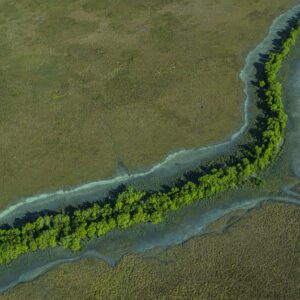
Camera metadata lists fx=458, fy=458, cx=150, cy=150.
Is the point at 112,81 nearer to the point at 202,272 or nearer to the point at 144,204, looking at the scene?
the point at 144,204

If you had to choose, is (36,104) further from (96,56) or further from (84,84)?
(96,56)

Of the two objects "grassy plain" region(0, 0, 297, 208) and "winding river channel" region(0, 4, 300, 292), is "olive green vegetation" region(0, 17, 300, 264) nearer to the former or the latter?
"winding river channel" region(0, 4, 300, 292)

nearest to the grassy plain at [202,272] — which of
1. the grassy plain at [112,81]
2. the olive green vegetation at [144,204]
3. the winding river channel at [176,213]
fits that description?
the winding river channel at [176,213]

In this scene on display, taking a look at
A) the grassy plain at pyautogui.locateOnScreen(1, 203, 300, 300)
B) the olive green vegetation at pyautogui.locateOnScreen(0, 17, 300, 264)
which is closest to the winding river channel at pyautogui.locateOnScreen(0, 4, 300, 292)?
the olive green vegetation at pyautogui.locateOnScreen(0, 17, 300, 264)

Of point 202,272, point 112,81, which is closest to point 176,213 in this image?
point 202,272

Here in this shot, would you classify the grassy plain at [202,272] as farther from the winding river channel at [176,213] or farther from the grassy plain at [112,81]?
the grassy plain at [112,81]

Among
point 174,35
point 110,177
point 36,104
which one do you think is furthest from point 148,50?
point 110,177
